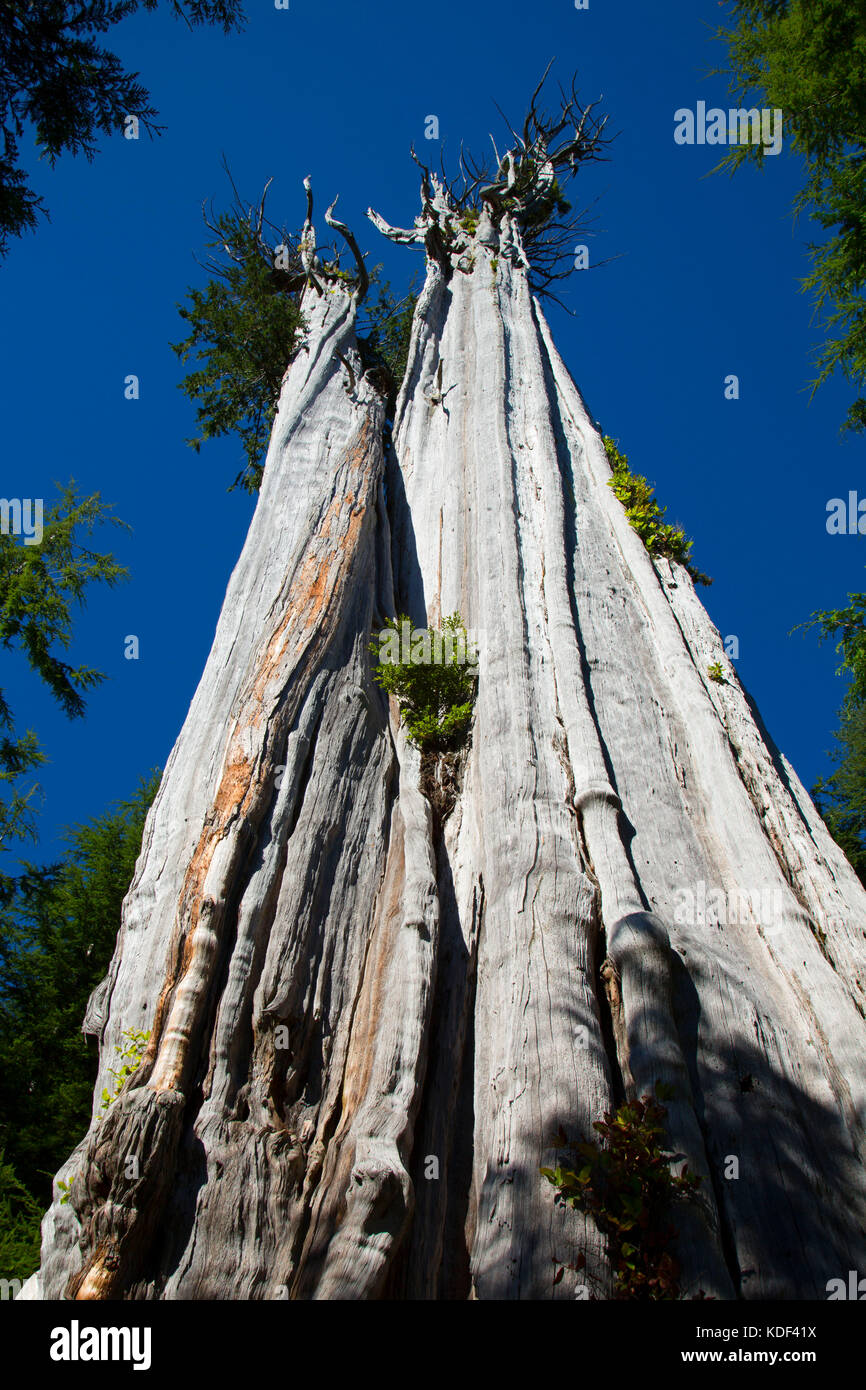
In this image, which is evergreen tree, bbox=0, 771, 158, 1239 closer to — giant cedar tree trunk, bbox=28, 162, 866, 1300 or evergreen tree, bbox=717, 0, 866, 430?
giant cedar tree trunk, bbox=28, 162, 866, 1300

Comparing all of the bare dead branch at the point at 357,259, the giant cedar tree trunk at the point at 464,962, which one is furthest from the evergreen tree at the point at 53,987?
the bare dead branch at the point at 357,259

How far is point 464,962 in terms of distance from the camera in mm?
4766

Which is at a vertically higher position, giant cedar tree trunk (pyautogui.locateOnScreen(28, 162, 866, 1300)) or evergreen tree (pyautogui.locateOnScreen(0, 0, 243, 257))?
evergreen tree (pyautogui.locateOnScreen(0, 0, 243, 257))

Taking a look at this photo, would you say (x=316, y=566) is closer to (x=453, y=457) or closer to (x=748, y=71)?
(x=453, y=457)

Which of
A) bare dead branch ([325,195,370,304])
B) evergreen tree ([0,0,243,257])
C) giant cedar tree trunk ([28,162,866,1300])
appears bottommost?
giant cedar tree trunk ([28,162,866,1300])

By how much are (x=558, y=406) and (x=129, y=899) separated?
777 centimetres

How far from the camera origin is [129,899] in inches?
197

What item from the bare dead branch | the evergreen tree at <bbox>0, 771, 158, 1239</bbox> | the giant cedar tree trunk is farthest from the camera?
the bare dead branch

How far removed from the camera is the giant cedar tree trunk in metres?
3.40

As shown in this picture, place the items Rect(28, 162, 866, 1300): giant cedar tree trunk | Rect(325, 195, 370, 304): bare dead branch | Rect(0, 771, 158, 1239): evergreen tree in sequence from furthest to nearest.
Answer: Rect(325, 195, 370, 304): bare dead branch, Rect(0, 771, 158, 1239): evergreen tree, Rect(28, 162, 866, 1300): giant cedar tree trunk

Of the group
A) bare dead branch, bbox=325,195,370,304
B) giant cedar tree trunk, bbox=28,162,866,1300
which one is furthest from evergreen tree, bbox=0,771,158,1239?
bare dead branch, bbox=325,195,370,304

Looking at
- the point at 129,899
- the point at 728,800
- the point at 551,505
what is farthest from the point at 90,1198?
the point at 551,505

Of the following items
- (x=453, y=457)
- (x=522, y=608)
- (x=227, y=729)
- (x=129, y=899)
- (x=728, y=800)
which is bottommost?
(x=129, y=899)

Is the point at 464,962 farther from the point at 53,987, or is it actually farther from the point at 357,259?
the point at 357,259
